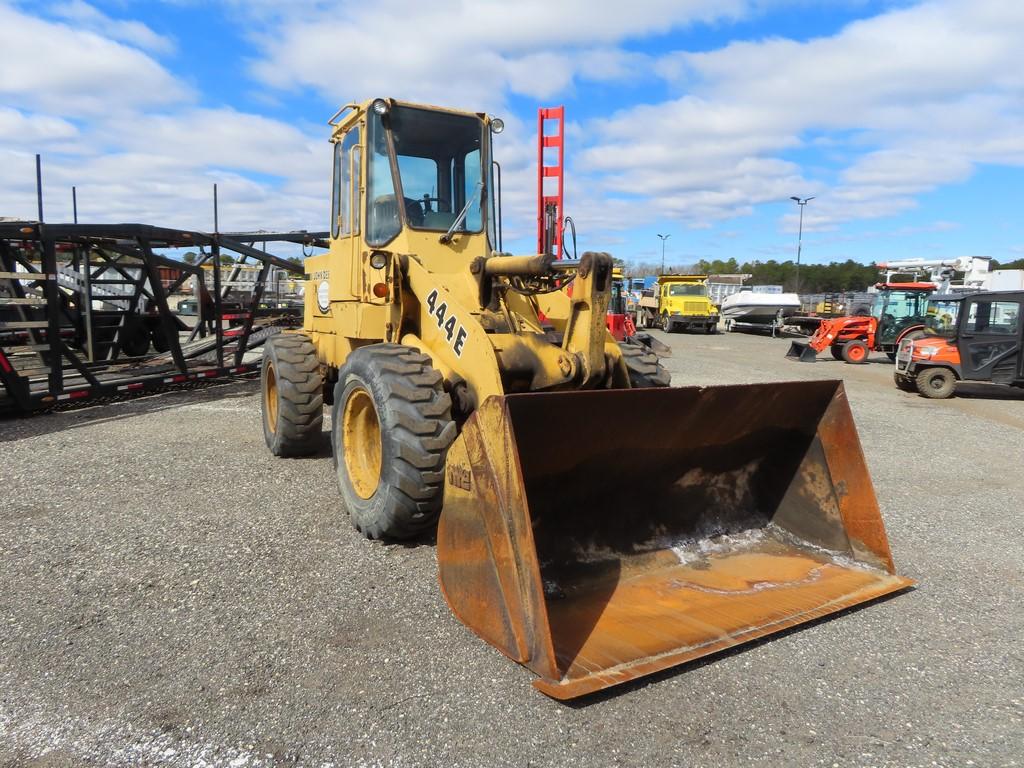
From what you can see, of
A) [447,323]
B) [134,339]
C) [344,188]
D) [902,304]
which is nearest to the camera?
[447,323]

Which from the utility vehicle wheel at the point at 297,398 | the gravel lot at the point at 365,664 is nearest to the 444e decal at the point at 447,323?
the gravel lot at the point at 365,664

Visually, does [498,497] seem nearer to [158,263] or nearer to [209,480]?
[209,480]

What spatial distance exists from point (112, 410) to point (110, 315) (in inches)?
174

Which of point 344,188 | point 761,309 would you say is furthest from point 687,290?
point 344,188

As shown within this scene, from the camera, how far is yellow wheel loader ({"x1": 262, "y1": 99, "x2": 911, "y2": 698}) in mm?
3121

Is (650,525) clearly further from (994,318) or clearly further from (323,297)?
(994,318)

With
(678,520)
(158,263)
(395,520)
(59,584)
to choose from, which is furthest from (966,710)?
(158,263)

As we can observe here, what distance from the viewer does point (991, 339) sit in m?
12.6

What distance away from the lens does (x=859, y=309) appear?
93.1 feet

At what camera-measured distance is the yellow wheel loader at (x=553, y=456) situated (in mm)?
3121

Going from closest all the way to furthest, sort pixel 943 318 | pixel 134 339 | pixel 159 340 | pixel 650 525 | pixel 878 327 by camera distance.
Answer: pixel 650 525 → pixel 134 339 → pixel 159 340 → pixel 943 318 → pixel 878 327

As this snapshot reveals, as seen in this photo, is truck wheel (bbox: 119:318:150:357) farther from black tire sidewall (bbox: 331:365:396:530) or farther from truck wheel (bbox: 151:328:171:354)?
black tire sidewall (bbox: 331:365:396:530)

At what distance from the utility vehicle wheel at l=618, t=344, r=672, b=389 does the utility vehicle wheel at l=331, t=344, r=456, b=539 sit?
5.72 ft

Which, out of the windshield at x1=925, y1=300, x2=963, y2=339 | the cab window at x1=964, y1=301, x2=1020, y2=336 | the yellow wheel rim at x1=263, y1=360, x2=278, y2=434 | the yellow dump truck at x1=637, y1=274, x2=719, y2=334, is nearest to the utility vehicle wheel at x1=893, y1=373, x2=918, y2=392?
the windshield at x1=925, y1=300, x2=963, y2=339
